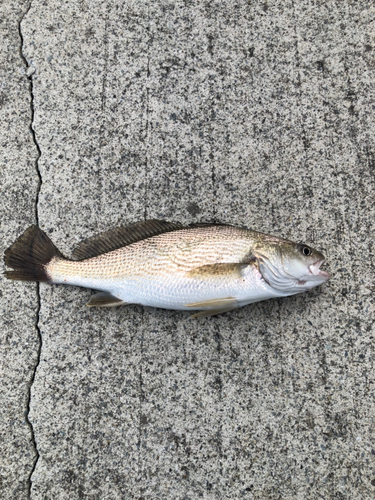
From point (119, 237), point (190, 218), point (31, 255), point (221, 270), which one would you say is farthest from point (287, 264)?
point (31, 255)

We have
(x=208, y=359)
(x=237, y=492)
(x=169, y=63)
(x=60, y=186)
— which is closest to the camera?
(x=237, y=492)

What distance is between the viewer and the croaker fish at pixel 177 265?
2.08 metres

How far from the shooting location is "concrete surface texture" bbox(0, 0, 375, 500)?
2.17 m

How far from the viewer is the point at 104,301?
2209mm

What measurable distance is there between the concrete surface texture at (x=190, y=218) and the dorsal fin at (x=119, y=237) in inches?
6.4

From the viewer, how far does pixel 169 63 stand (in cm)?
267

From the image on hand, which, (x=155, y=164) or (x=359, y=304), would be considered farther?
(x=155, y=164)

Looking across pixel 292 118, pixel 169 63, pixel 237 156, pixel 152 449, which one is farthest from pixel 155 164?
pixel 152 449

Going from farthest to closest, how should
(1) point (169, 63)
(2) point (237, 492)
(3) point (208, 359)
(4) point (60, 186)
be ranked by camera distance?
(1) point (169, 63) < (4) point (60, 186) < (3) point (208, 359) < (2) point (237, 492)

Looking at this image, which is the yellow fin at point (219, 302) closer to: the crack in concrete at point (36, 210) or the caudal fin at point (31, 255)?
the caudal fin at point (31, 255)

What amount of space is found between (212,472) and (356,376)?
0.89 m

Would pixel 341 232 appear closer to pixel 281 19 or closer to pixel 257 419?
pixel 257 419

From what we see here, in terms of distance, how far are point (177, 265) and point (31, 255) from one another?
2.65ft

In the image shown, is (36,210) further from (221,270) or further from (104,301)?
(221,270)
